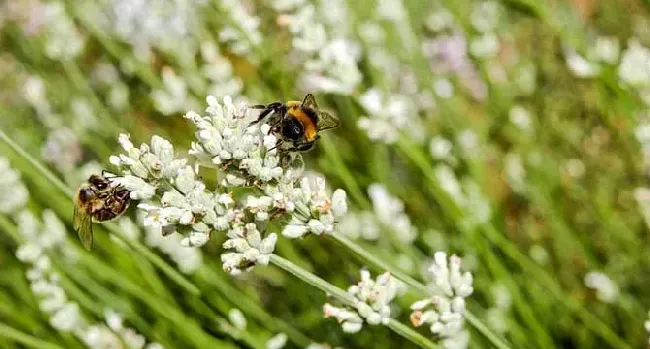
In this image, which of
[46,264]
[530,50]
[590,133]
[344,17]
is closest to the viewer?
[46,264]

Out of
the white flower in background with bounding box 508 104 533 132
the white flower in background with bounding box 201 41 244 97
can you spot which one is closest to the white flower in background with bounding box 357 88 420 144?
the white flower in background with bounding box 201 41 244 97

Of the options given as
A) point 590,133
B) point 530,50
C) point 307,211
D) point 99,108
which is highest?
point 530,50

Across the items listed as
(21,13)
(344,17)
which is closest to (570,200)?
(344,17)

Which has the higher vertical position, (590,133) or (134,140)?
(590,133)

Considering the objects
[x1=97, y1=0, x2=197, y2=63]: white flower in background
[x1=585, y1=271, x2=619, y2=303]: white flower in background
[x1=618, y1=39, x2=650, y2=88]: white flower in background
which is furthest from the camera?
[x1=97, y1=0, x2=197, y2=63]: white flower in background

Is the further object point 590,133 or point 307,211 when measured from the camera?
point 590,133

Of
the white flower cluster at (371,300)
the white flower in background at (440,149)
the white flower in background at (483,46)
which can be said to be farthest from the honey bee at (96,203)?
the white flower in background at (483,46)

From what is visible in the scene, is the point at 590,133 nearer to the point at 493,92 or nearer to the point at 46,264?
the point at 493,92

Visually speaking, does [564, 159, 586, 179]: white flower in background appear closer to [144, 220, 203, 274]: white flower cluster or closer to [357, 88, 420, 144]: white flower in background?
[357, 88, 420, 144]: white flower in background
